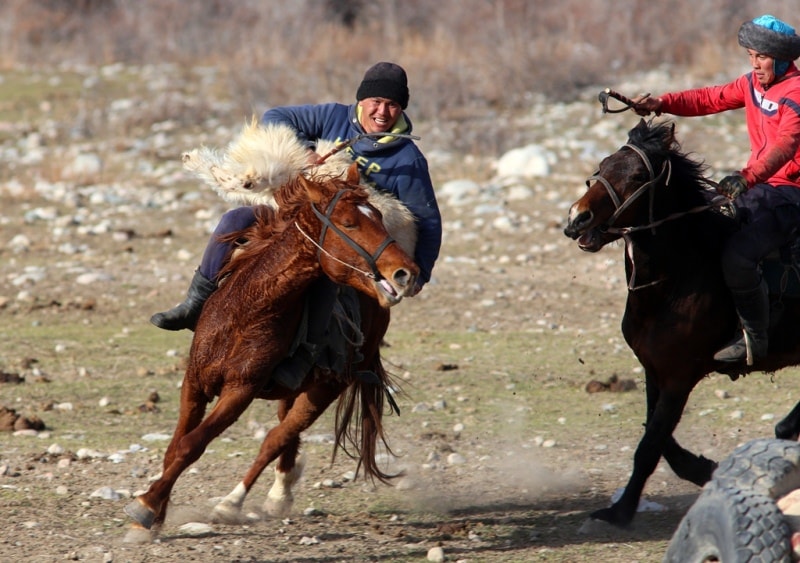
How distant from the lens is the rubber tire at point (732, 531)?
407cm

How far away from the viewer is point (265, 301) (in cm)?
542

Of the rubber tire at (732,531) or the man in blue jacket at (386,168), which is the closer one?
the rubber tire at (732,531)

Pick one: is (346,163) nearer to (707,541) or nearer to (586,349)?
(707,541)

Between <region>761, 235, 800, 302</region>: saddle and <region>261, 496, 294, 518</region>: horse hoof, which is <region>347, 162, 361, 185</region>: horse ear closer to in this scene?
<region>261, 496, 294, 518</region>: horse hoof

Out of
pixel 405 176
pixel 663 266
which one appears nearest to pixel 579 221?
pixel 663 266

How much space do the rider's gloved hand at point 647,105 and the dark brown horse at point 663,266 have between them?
304 mm

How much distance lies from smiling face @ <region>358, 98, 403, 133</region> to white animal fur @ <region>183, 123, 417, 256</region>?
0.30 meters

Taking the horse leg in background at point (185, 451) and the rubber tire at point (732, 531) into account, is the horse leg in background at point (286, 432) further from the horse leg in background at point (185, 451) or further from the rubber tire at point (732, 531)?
the rubber tire at point (732, 531)

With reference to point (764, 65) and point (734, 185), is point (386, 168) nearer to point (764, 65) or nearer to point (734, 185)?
point (734, 185)

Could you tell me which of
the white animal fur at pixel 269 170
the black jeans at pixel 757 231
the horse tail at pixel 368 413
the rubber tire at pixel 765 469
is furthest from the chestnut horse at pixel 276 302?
the black jeans at pixel 757 231

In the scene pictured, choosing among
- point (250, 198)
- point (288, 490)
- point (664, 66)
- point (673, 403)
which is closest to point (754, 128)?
point (673, 403)

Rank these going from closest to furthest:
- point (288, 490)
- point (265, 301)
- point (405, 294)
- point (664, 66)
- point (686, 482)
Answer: point (405, 294)
point (265, 301)
point (288, 490)
point (686, 482)
point (664, 66)

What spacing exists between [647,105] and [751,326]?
4.20 feet

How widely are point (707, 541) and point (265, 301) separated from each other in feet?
7.13
